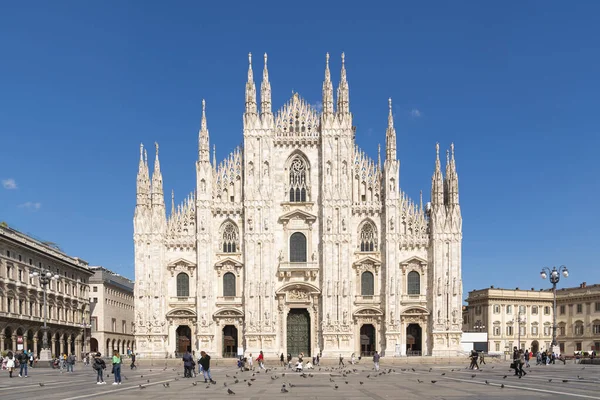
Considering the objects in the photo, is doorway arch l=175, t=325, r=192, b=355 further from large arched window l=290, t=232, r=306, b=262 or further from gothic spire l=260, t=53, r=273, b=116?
gothic spire l=260, t=53, r=273, b=116

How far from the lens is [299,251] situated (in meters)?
65.8

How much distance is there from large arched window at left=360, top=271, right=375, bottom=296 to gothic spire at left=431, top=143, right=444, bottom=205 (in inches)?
349

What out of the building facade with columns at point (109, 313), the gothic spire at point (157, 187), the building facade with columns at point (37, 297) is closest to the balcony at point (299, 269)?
the gothic spire at point (157, 187)

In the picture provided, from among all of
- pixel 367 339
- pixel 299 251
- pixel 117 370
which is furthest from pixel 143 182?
pixel 117 370

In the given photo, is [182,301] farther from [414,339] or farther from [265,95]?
[414,339]

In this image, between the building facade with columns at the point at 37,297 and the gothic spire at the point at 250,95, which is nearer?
the gothic spire at the point at 250,95

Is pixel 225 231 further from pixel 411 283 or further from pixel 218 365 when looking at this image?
pixel 411 283

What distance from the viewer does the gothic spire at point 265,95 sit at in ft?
218

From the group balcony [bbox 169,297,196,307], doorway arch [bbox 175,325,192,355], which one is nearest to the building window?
doorway arch [bbox 175,325,192,355]

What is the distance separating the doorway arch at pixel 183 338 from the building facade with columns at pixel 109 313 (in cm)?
2982

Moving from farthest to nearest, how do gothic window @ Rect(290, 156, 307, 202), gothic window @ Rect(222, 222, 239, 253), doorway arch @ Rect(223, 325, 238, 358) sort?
gothic window @ Rect(290, 156, 307, 202) → gothic window @ Rect(222, 222, 239, 253) → doorway arch @ Rect(223, 325, 238, 358)

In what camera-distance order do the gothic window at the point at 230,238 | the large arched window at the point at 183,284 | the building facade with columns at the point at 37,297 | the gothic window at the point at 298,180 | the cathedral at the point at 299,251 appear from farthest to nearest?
the building facade with columns at the point at 37,297 < the gothic window at the point at 298,180 < the gothic window at the point at 230,238 < the large arched window at the point at 183,284 < the cathedral at the point at 299,251

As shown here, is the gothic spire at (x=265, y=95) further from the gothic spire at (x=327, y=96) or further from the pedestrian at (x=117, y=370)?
the pedestrian at (x=117, y=370)

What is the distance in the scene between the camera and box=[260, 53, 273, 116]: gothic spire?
66.4 meters
